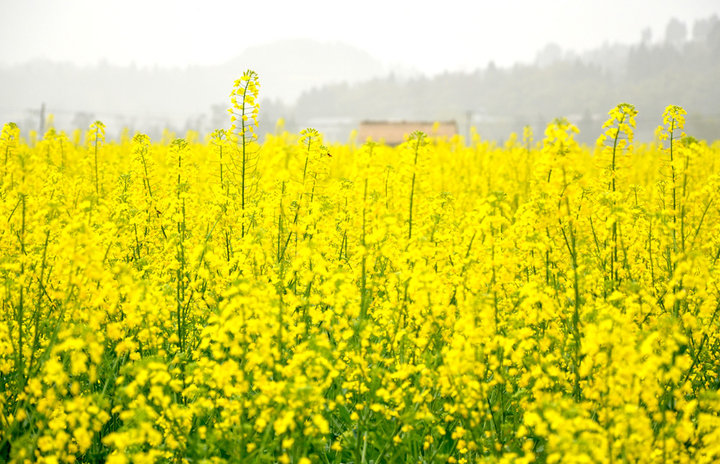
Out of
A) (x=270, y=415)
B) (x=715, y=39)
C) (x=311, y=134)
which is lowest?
(x=270, y=415)

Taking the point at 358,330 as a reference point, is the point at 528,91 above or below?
above

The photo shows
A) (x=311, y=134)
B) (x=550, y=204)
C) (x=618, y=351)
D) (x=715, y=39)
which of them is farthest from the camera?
(x=715, y=39)

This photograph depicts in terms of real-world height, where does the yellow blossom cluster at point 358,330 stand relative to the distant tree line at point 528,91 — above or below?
below

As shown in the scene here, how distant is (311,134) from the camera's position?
4.41 m

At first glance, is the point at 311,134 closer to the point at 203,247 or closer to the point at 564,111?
the point at 203,247

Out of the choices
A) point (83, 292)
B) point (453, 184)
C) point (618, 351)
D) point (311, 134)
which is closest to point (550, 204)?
point (618, 351)

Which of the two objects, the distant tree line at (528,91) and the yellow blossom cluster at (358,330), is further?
the distant tree line at (528,91)

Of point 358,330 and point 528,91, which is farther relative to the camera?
point 528,91

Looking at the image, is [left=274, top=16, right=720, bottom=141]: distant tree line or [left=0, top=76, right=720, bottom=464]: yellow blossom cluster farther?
[left=274, top=16, right=720, bottom=141]: distant tree line

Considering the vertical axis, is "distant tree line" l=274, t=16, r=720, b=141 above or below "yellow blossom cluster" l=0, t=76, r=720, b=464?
above

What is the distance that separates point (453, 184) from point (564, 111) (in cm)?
9986

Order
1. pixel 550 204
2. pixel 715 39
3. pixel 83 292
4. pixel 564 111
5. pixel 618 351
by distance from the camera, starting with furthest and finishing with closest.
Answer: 1. pixel 715 39
2. pixel 564 111
3. pixel 550 204
4. pixel 83 292
5. pixel 618 351

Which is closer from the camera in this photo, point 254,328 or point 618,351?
point 618,351

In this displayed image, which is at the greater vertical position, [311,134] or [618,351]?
[311,134]
